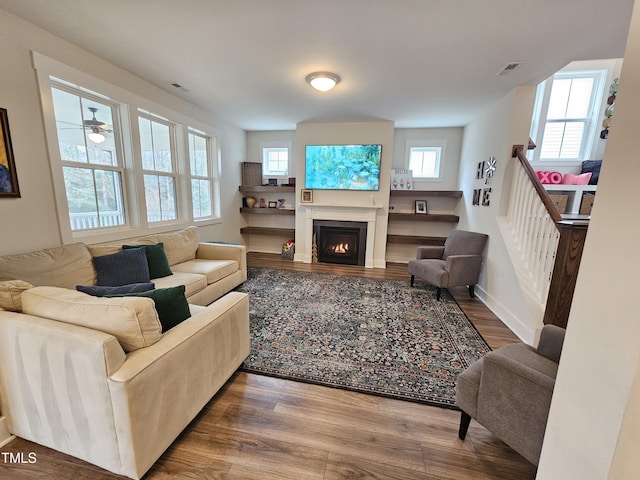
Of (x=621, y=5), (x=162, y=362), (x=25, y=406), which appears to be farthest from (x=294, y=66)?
(x=25, y=406)

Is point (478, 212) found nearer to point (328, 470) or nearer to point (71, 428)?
point (328, 470)

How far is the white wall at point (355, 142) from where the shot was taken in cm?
446

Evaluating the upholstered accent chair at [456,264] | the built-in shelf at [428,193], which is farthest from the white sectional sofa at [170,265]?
the built-in shelf at [428,193]

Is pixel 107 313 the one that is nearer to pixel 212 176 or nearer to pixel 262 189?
pixel 212 176

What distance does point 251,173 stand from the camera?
5422mm

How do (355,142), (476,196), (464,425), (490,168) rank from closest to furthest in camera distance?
1. (464,425)
2. (490,168)
3. (476,196)
4. (355,142)

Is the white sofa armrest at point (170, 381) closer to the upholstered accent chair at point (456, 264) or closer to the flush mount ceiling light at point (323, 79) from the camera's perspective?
the flush mount ceiling light at point (323, 79)

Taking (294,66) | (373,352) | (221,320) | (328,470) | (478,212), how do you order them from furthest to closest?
(478,212) → (294,66) → (373,352) → (221,320) → (328,470)

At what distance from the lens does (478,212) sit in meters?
3.80

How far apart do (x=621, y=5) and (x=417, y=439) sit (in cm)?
294

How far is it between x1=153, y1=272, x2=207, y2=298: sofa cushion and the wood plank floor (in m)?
1.16

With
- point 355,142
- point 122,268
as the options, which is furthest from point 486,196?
point 122,268

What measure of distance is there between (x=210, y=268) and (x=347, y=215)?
2.62m

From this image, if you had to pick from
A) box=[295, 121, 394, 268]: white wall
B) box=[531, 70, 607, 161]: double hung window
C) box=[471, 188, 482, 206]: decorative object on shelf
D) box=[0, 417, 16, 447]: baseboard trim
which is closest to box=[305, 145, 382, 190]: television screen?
box=[295, 121, 394, 268]: white wall
